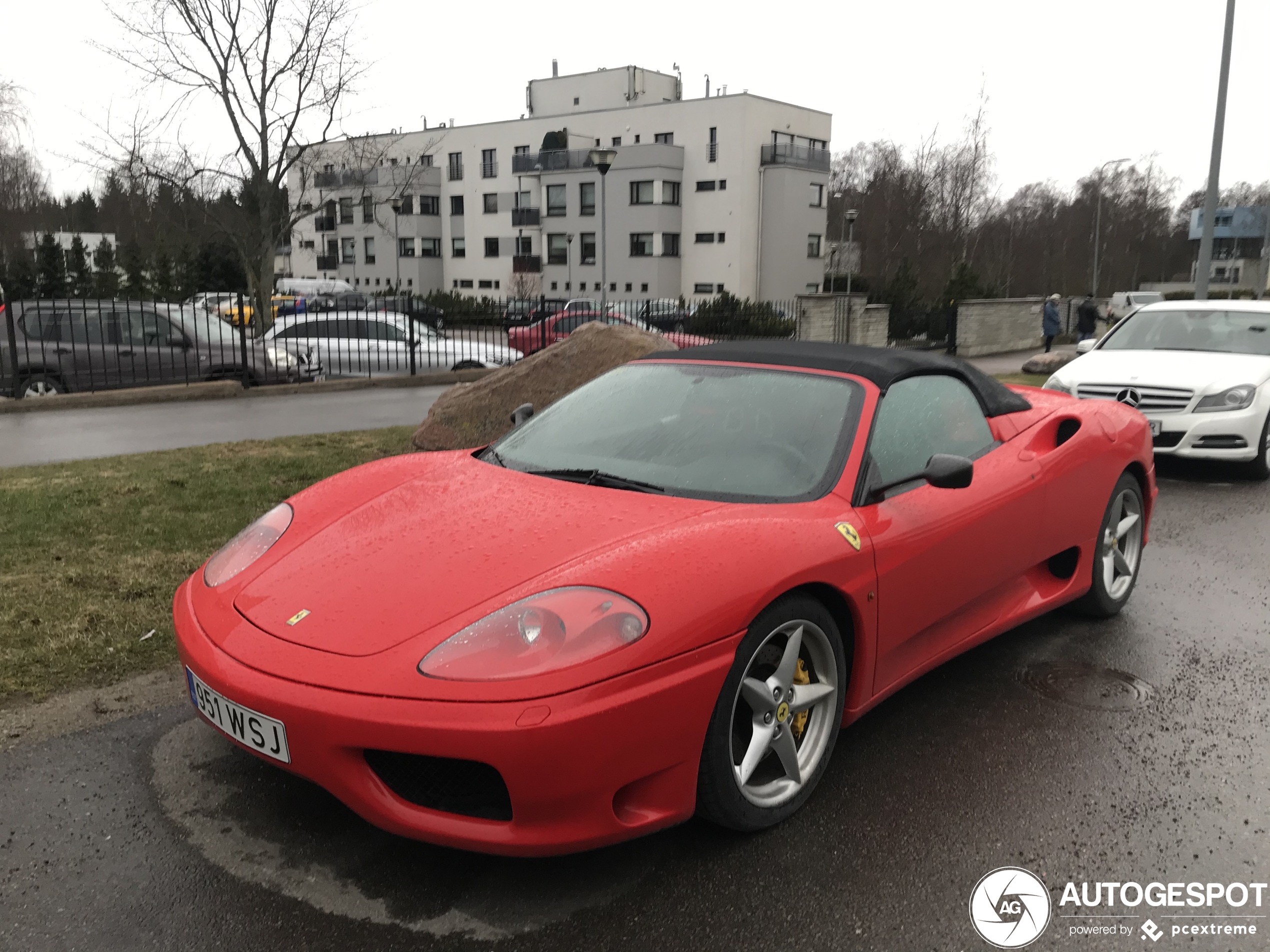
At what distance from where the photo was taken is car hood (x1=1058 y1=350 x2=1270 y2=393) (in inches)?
334

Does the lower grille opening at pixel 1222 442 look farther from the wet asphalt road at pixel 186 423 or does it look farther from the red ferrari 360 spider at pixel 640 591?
the wet asphalt road at pixel 186 423

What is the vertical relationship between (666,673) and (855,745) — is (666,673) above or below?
above

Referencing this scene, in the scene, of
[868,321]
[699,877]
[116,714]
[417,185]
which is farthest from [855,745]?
[417,185]

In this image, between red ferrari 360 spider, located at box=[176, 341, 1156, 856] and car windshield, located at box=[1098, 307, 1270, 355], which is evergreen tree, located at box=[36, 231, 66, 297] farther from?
red ferrari 360 spider, located at box=[176, 341, 1156, 856]

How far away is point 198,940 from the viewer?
2395 mm

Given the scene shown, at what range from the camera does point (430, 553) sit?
2.95m

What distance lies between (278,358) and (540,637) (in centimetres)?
1545

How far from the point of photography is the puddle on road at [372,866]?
99.3 inches

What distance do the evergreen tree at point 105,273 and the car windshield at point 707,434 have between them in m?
54.8

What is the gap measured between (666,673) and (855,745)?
1.34 meters

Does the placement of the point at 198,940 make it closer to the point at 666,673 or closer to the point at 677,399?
the point at 666,673

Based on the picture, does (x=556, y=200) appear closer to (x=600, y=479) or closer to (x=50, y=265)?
(x=50, y=265)

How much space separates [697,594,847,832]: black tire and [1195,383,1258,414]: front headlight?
687 centimetres

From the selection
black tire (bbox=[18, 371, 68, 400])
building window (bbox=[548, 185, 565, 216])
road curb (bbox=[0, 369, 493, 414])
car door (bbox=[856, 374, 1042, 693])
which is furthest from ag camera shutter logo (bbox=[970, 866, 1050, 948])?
building window (bbox=[548, 185, 565, 216])
